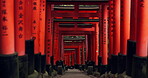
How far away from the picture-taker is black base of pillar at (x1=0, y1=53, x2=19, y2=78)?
6.22 meters

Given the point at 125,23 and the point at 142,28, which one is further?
the point at 125,23

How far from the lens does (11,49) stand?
21.6 feet

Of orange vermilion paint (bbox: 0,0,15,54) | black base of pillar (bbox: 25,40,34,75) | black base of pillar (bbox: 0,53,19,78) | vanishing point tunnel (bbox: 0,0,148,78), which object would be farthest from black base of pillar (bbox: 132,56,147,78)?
black base of pillar (bbox: 25,40,34,75)

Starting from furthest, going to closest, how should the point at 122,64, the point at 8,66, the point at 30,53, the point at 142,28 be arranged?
the point at 122,64 → the point at 30,53 → the point at 142,28 → the point at 8,66

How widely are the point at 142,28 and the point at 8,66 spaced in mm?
3835

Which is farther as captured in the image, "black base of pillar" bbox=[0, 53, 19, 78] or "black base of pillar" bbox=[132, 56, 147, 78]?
→ "black base of pillar" bbox=[132, 56, 147, 78]

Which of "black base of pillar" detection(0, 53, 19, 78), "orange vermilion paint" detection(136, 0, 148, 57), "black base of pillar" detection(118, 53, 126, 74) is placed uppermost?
"orange vermilion paint" detection(136, 0, 148, 57)

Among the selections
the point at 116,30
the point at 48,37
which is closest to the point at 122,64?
the point at 116,30

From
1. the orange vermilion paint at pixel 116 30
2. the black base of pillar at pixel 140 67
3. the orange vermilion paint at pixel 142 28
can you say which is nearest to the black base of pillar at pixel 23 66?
the black base of pillar at pixel 140 67

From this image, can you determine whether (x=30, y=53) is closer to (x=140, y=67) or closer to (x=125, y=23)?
(x=125, y=23)

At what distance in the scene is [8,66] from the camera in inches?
248

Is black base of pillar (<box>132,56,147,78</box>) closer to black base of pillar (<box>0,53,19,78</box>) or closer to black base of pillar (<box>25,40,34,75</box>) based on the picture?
black base of pillar (<box>0,53,19,78</box>)

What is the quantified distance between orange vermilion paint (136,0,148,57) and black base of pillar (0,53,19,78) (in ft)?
11.4

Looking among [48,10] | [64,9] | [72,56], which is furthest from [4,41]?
[72,56]
